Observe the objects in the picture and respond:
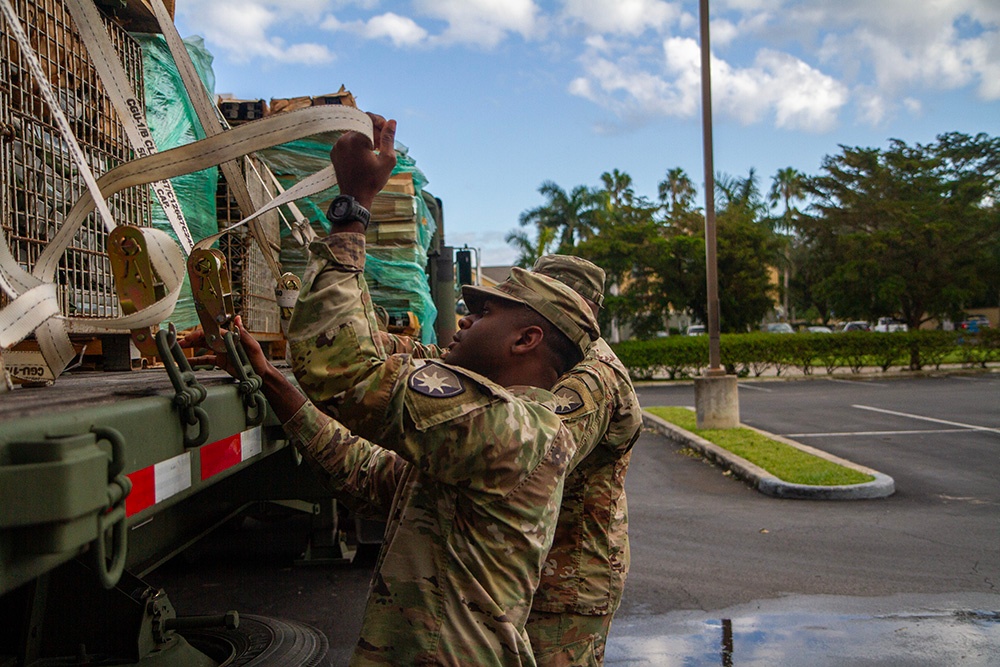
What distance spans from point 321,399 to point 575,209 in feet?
147

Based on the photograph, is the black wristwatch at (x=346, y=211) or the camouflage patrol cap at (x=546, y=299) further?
the camouflage patrol cap at (x=546, y=299)

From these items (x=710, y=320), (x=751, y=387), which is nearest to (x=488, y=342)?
(x=710, y=320)

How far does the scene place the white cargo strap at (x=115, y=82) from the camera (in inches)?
76.1

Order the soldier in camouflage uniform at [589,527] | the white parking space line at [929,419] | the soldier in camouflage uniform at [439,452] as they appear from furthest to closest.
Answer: the white parking space line at [929,419] → the soldier in camouflage uniform at [589,527] → the soldier in camouflage uniform at [439,452]

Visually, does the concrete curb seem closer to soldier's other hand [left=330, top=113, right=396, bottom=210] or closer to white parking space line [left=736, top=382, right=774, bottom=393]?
soldier's other hand [left=330, top=113, right=396, bottom=210]

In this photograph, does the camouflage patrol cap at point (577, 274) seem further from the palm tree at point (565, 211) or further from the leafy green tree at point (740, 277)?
the palm tree at point (565, 211)

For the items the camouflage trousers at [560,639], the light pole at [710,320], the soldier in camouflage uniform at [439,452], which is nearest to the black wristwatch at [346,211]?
the soldier in camouflage uniform at [439,452]

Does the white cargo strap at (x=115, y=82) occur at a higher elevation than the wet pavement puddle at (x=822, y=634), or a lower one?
higher

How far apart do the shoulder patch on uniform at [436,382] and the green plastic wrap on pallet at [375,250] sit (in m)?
2.58

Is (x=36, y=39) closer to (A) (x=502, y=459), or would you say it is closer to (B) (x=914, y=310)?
(A) (x=502, y=459)

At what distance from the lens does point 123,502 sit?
3.90 feet

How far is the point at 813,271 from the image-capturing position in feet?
98.4

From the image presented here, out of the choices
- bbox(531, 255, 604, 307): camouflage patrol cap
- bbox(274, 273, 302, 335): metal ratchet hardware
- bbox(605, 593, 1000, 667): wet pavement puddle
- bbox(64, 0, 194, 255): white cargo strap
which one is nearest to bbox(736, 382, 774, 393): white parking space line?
bbox(605, 593, 1000, 667): wet pavement puddle

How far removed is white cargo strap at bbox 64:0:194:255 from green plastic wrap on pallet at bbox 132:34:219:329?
823mm
